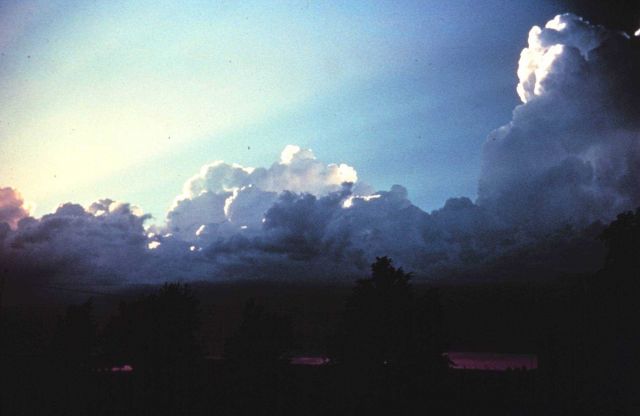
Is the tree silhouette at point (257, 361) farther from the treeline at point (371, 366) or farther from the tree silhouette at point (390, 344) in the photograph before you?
the tree silhouette at point (390, 344)

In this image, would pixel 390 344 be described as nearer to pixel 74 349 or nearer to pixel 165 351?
pixel 165 351

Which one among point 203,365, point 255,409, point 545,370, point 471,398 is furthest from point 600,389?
point 203,365

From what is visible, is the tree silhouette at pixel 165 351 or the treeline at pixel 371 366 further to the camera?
the tree silhouette at pixel 165 351

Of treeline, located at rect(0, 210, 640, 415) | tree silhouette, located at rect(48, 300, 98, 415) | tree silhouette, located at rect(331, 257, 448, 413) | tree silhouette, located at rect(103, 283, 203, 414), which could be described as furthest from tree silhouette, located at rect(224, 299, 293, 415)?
tree silhouette, located at rect(48, 300, 98, 415)

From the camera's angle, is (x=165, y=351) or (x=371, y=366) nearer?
(x=371, y=366)

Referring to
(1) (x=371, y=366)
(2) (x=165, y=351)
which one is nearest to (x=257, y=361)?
(2) (x=165, y=351)

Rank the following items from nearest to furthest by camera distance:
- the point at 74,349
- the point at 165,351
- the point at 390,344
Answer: the point at 390,344 → the point at 165,351 → the point at 74,349

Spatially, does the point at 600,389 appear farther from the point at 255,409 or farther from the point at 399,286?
the point at 255,409

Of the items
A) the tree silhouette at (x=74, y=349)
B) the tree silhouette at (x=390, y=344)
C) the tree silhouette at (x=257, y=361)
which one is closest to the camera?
the tree silhouette at (x=390, y=344)

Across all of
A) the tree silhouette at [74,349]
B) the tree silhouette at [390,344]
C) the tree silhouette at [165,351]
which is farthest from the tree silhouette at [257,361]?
the tree silhouette at [74,349]

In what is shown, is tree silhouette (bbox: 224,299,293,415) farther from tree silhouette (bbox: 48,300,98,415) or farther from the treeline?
tree silhouette (bbox: 48,300,98,415)

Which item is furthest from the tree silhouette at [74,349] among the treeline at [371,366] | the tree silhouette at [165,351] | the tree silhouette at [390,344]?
the tree silhouette at [390,344]

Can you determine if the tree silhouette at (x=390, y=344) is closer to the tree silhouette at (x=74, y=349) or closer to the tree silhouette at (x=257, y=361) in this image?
the tree silhouette at (x=257, y=361)

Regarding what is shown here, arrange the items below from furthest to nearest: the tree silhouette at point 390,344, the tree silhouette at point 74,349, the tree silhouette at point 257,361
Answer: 1. the tree silhouette at point 74,349
2. the tree silhouette at point 257,361
3. the tree silhouette at point 390,344
